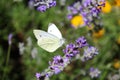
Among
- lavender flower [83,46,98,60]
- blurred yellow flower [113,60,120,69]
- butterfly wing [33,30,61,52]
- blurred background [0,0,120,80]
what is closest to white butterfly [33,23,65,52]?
butterfly wing [33,30,61,52]

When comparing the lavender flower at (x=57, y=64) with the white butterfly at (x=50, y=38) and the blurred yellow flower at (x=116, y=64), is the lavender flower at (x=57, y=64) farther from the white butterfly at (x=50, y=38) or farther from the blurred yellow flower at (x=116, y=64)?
the blurred yellow flower at (x=116, y=64)

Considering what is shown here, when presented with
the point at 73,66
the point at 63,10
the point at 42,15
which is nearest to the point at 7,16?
the point at 42,15

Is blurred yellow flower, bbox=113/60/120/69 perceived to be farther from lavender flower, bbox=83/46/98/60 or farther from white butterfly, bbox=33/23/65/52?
white butterfly, bbox=33/23/65/52

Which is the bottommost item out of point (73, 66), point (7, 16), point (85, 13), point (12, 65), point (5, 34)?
point (85, 13)

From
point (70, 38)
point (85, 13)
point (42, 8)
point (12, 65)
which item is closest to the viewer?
point (42, 8)

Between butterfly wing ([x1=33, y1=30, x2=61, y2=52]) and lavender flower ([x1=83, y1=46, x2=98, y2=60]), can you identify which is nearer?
butterfly wing ([x1=33, y1=30, x2=61, y2=52])

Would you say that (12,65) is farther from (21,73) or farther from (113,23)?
(113,23)

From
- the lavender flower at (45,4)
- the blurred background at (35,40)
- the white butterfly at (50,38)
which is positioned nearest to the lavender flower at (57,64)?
the white butterfly at (50,38)
